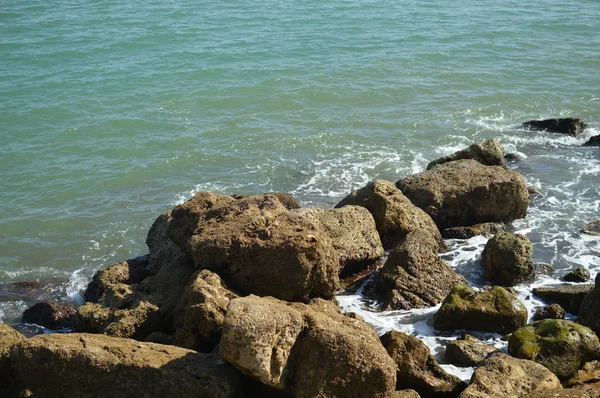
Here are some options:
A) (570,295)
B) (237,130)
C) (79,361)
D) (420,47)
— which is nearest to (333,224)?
(570,295)

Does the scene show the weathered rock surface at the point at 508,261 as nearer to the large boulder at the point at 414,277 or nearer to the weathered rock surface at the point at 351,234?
the large boulder at the point at 414,277

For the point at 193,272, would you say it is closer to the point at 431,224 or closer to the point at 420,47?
the point at 431,224

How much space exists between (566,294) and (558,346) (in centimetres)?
267

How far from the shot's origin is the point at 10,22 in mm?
35781

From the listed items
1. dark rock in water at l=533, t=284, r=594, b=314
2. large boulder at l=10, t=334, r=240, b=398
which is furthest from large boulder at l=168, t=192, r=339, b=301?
dark rock in water at l=533, t=284, r=594, b=314

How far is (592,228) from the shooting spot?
16547 millimetres

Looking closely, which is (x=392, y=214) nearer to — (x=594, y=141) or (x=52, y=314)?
(x=52, y=314)

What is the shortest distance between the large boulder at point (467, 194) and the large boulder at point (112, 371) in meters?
8.36

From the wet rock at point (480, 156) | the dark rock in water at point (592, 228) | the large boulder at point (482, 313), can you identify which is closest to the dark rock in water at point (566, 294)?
the large boulder at point (482, 313)

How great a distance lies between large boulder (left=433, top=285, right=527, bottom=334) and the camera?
39.0ft

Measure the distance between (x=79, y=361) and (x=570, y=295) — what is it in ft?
28.4

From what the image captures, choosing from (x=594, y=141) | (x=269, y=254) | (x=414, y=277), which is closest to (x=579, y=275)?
(x=414, y=277)

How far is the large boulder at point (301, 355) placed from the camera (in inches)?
332

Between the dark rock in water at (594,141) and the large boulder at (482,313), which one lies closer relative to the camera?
the large boulder at (482,313)
